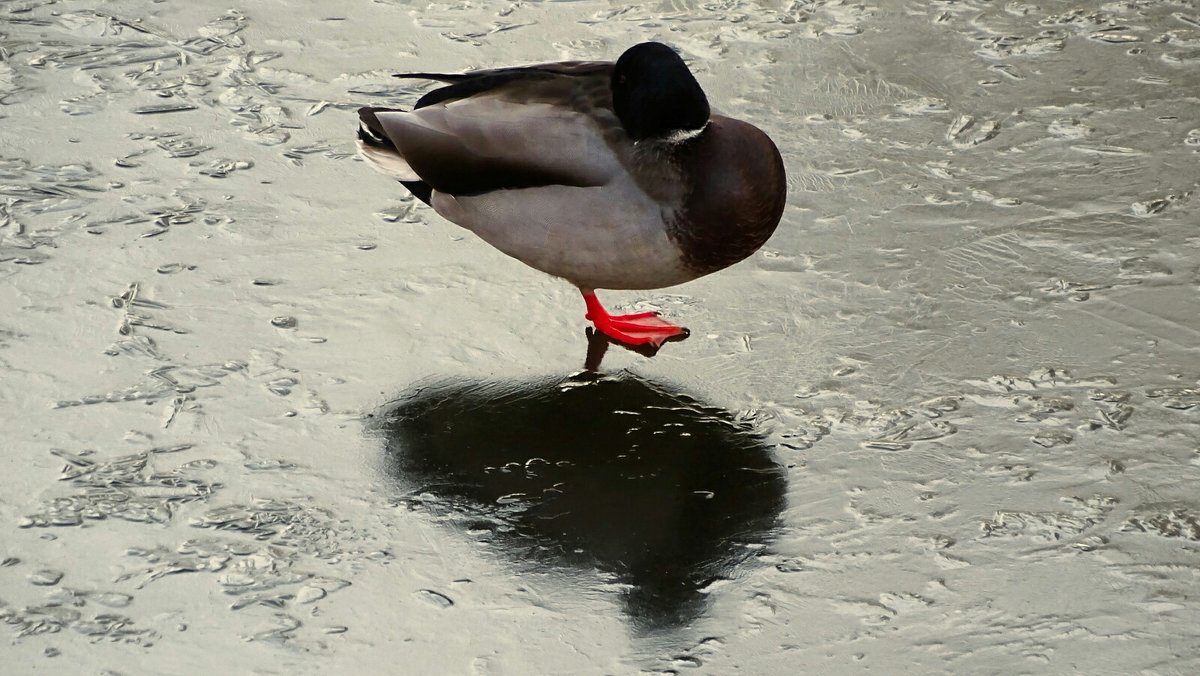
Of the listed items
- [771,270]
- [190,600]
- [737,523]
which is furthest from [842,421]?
[190,600]

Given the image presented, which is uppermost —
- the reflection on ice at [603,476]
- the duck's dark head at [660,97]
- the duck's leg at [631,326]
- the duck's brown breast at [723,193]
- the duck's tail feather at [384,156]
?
the duck's dark head at [660,97]

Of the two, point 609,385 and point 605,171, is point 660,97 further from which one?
point 609,385

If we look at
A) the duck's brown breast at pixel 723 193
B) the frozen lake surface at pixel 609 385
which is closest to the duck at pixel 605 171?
the duck's brown breast at pixel 723 193

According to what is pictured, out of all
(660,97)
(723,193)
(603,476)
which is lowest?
(603,476)

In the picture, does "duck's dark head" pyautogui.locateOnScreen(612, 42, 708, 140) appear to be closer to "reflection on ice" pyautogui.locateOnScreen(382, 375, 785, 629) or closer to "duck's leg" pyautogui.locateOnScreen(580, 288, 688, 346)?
"duck's leg" pyautogui.locateOnScreen(580, 288, 688, 346)

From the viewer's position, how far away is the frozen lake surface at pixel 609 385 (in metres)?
3.07

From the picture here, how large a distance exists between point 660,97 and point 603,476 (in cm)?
99

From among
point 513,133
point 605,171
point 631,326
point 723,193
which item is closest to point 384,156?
point 513,133

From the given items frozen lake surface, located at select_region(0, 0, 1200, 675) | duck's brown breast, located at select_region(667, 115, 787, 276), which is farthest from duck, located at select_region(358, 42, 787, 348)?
frozen lake surface, located at select_region(0, 0, 1200, 675)

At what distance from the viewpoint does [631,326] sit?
406cm

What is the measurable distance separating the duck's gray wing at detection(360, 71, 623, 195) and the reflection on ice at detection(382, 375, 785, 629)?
0.57m

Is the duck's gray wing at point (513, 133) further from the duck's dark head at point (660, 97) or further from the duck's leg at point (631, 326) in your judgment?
the duck's leg at point (631, 326)

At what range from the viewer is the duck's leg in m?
4.04

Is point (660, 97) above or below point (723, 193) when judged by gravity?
above
